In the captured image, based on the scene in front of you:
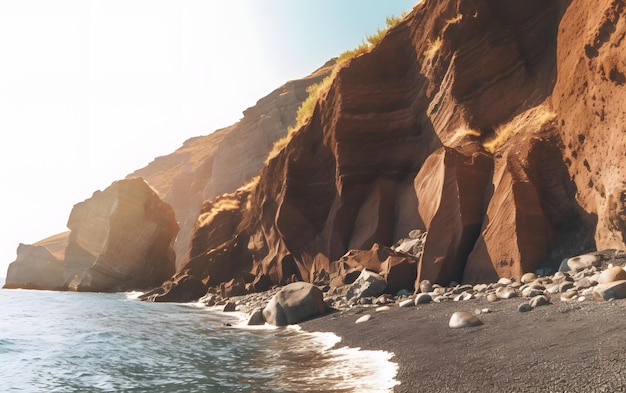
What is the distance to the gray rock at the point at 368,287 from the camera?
1401 centimetres

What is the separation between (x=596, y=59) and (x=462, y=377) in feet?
34.0

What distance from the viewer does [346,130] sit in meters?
22.8

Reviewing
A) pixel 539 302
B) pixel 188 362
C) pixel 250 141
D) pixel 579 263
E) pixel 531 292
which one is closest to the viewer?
pixel 539 302

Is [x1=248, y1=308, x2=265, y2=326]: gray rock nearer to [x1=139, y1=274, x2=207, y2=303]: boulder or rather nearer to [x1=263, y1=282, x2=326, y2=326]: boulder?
[x1=263, y1=282, x2=326, y2=326]: boulder

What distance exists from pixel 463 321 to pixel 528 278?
3.79 meters

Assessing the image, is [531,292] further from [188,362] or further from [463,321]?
[188,362]

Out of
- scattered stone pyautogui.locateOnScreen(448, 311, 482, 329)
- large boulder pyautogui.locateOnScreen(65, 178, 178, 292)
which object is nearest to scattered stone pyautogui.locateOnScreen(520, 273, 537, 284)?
scattered stone pyautogui.locateOnScreen(448, 311, 482, 329)

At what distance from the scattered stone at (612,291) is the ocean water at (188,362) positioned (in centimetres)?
338

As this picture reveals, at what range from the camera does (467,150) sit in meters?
15.2

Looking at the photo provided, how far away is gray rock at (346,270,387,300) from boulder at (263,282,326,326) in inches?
48.3

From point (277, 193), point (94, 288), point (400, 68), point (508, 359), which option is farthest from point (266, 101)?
point (508, 359)

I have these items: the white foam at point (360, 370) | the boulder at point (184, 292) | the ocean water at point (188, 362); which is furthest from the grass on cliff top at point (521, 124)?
the boulder at point (184, 292)

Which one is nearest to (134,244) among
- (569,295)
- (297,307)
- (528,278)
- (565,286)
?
(297,307)

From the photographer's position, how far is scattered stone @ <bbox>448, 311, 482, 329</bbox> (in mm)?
7594
